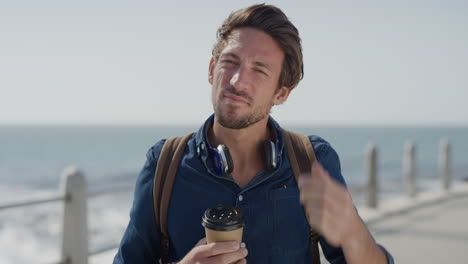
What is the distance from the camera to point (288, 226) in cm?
196

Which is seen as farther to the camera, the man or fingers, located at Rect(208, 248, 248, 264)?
the man

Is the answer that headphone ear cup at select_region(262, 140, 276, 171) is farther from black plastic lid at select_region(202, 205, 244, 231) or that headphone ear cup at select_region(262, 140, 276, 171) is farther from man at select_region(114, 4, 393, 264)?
black plastic lid at select_region(202, 205, 244, 231)

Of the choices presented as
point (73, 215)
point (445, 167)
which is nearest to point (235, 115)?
point (73, 215)

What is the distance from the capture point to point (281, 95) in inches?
83.8

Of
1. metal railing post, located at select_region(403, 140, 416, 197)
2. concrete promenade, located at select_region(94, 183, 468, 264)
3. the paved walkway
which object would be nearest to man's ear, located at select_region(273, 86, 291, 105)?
concrete promenade, located at select_region(94, 183, 468, 264)

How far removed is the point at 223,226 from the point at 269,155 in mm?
450

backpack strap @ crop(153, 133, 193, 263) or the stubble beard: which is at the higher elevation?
the stubble beard

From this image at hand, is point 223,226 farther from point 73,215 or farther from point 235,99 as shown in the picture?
point 73,215

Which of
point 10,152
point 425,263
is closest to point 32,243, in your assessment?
point 425,263

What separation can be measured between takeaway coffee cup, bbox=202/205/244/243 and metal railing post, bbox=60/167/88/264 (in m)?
3.77

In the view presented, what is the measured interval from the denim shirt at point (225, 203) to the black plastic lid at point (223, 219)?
186mm

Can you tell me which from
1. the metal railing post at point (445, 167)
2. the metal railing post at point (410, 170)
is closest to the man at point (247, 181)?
the metal railing post at point (410, 170)

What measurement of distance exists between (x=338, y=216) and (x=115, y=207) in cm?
1934

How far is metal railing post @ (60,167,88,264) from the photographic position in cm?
517
